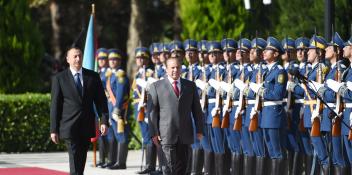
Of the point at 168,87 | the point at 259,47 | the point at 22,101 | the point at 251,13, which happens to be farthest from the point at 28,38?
the point at 168,87

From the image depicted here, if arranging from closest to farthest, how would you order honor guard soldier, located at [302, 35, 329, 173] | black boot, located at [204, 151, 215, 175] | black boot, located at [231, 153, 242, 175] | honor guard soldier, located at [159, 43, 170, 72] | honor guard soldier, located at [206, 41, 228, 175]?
honor guard soldier, located at [302, 35, 329, 173] → black boot, located at [231, 153, 242, 175] → honor guard soldier, located at [206, 41, 228, 175] → black boot, located at [204, 151, 215, 175] → honor guard soldier, located at [159, 43, 170, 72]

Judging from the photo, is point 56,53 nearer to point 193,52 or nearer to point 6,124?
point 6,124

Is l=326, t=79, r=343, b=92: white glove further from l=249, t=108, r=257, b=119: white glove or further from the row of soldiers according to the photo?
l=249, t=108, r=257, b=119: white glove

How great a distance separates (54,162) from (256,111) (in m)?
6.00

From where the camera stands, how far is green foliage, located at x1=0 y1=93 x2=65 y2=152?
71.2ft

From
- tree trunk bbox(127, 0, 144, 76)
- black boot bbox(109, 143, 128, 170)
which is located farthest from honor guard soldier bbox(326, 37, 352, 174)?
tree trunk bbox(127, 0, 144, 76)

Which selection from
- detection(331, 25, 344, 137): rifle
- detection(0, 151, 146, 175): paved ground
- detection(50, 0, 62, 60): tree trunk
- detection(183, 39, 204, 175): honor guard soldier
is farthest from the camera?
detection(50, 0, 62, 60): tree trunk

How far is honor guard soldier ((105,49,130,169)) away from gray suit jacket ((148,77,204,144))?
5.25m

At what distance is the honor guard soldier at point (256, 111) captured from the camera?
14422mm

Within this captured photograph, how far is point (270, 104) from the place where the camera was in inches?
566

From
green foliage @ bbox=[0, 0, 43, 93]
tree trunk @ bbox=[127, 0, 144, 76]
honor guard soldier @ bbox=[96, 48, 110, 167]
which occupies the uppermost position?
tree trunk @ bbox=[127, 0, 144, 76]

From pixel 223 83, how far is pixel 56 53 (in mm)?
21315

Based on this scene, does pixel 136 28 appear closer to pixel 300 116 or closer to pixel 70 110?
pixel 300 116

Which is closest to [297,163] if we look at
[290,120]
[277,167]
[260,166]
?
[290,120]
